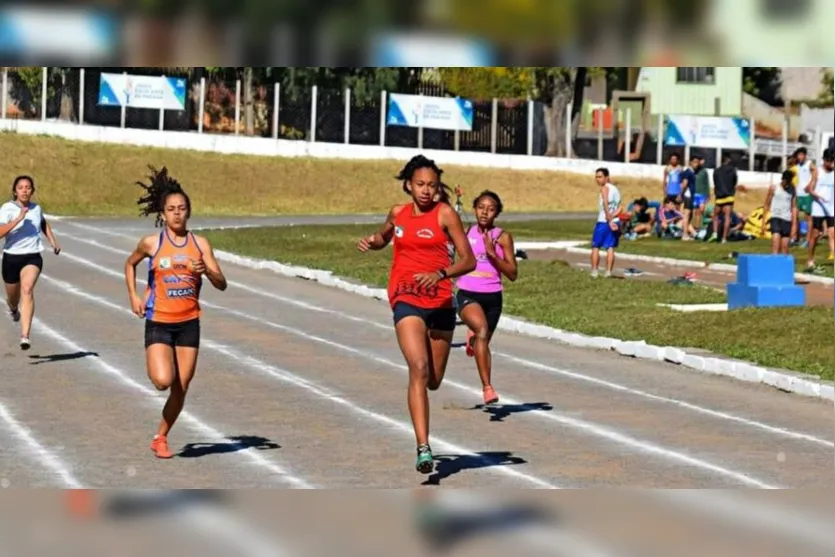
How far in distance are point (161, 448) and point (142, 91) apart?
4523cm

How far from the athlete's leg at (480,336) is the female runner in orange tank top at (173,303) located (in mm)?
3496

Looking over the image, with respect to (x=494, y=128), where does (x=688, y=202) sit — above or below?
below

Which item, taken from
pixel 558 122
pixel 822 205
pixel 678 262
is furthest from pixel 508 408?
pixel 558 122

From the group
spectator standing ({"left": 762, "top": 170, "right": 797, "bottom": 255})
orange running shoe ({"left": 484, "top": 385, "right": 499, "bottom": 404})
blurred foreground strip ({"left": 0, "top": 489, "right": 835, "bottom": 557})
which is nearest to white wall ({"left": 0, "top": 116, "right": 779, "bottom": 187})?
spectator standing ({"left": 762, "top": 170, "right": 797, "bottom": 255})

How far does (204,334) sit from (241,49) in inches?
569

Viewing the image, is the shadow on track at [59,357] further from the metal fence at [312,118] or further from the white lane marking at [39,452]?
the metal fence at [312,118]

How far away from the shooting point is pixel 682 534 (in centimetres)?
1067

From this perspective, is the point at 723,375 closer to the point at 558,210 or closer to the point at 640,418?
the point at 640,418

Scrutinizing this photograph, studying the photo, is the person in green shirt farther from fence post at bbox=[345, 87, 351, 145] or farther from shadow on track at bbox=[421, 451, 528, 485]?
shadow on track at bbox=[421, 451, 528, 485]

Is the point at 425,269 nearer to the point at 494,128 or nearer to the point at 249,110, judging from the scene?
the point at 249,110

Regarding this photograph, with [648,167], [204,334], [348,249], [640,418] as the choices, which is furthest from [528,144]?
[640,418]

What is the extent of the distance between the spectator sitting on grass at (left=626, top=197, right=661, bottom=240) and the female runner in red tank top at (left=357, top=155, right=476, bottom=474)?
27.5 metres

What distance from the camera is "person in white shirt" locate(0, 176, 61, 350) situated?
1962cm

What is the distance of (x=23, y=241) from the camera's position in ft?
65.3
